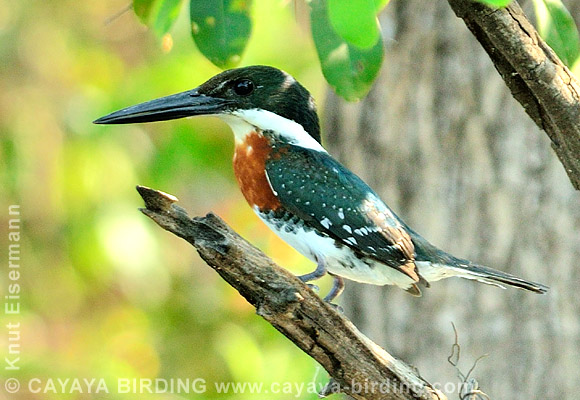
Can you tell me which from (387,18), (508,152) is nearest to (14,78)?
(387,18)

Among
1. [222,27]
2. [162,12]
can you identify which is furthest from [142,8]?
[222,27]

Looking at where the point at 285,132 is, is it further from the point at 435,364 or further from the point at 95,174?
the point at 95,174

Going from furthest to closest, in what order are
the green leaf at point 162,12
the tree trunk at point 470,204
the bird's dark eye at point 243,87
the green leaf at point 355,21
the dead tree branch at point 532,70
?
the tree trunk at point 470,204 < the bird's dark eye at point 243,87 < the green leaf at point 162,12 < the dead tree branch at point 532,70 < the green leaf at point 355,21

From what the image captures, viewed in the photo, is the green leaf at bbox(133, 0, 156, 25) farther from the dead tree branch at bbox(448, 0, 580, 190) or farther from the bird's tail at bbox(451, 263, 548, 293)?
the bird's tail at bbox(451, 263, 548, 293)

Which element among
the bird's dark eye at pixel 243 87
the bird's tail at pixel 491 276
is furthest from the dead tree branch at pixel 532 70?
the bird's dark eye at pixel 243 87

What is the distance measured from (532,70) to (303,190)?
86cm

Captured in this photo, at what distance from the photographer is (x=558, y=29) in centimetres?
281

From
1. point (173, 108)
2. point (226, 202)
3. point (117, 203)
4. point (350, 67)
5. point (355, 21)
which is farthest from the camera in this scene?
point (226, 202)

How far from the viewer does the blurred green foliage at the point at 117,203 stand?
230 inches

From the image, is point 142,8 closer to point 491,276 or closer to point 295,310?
point 295,310

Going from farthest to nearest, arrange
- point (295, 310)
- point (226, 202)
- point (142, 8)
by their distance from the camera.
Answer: point (226, 202) → point (142, 8) → point (295, 310)

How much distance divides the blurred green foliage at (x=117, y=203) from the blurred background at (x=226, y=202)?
14mm

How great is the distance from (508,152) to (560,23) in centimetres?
182

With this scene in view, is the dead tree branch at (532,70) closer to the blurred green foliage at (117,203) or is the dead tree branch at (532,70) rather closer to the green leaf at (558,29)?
the green leaf at (558,29)
